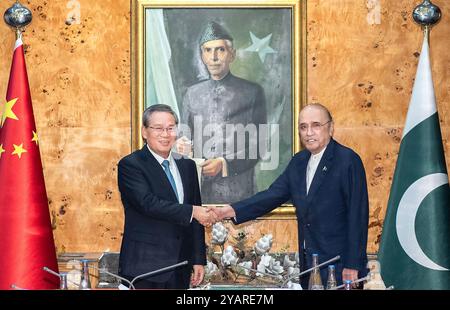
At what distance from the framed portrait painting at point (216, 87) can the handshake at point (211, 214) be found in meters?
0.23

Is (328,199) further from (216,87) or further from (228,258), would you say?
(216,87)

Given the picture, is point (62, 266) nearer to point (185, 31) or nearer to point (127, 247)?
point (127, 247)

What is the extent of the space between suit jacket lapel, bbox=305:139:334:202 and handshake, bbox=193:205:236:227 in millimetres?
592

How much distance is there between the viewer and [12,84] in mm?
6820

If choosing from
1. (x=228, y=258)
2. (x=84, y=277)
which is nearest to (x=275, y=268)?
(x=228, y=258)

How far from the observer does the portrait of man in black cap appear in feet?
23.4

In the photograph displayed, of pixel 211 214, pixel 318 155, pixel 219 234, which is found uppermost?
pixel 318 155

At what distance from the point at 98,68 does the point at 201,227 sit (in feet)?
4.62

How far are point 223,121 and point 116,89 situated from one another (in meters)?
0.81

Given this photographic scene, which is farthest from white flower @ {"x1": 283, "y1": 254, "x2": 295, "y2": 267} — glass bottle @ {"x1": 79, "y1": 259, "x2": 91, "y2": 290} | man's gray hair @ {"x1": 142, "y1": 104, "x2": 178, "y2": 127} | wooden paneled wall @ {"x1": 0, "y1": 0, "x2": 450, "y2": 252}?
glass bottle @ {"x1": 79, "y1": 259, "x2": 91, "y2": 290}

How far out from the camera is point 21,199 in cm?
666
